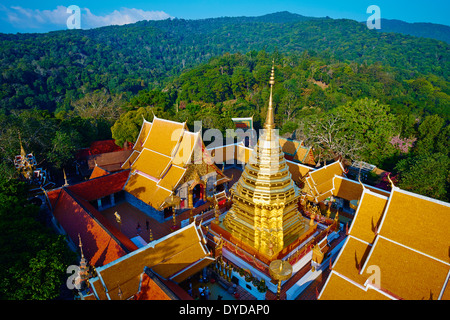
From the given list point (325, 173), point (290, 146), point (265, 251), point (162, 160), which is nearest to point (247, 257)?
point (265, 251)

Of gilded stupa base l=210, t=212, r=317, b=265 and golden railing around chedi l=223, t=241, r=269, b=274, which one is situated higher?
gilded stupa base l=210, t=212, r=317, b=265

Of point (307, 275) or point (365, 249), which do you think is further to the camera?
point (307, 275)

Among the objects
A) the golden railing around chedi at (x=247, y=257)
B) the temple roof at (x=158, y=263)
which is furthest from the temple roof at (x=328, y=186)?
the temple roof at (x=158, y=263)

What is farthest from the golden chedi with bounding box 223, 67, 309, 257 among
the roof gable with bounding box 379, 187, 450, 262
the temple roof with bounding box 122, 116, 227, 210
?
the temple roof with bounding box 122, 116, 227, 210

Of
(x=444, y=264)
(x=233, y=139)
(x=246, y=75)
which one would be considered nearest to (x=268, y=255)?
(x=444, y=264)

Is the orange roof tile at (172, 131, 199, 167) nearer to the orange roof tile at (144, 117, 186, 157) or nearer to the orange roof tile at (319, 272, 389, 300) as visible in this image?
the orange roof tile at (144, 117, 186, 157)

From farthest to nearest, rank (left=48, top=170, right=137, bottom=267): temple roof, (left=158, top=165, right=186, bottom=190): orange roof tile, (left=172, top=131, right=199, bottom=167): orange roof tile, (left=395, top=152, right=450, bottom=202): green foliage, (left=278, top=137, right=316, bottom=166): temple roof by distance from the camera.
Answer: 1. (left=278, top=137, right=316, bottom=166): temple roof
2. (left=172, top=131, right=199, bottom=167): orange roof tile
3. (left=158, top=165, right=186, bottom=190): orange roof tile
4. (left=395, top=152, right=450, bottom=202): green foliage
5. (left=48, top=170, right=137, bottom=267): temple roof
